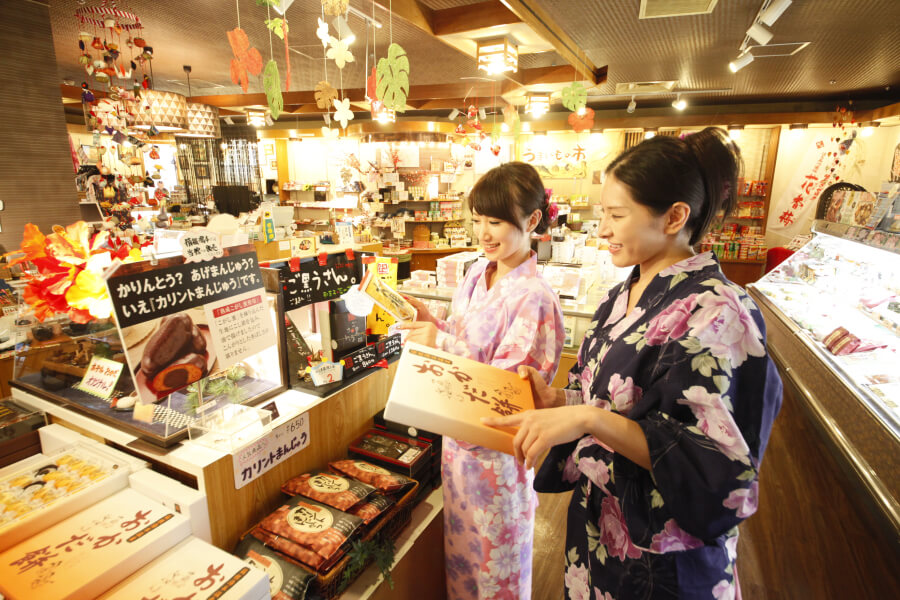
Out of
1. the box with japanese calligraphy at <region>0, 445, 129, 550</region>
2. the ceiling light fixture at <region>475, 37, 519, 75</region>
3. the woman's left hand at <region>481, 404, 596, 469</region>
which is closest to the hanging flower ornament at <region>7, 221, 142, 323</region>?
the box with japanese calligraphy at <region>0, 445, 129, 550</region>

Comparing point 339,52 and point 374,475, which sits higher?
point 339,52

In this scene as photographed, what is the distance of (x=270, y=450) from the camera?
146 centimetres

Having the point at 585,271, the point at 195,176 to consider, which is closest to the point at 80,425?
the point at 585,271

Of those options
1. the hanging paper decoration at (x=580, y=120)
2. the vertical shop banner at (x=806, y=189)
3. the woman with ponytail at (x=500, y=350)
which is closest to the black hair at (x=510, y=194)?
the woman with ponytail at (x=500, y=350)

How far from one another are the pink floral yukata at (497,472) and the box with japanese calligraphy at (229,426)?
67 cm

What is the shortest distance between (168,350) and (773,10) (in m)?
4.45

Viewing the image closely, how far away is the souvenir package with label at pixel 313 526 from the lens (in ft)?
4.35

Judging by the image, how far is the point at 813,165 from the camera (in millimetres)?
8203

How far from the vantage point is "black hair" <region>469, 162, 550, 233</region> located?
1.65 meters

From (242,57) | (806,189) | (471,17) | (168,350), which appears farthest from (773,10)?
(806,189)

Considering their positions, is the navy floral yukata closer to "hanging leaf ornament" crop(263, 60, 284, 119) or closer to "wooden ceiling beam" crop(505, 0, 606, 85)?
"hanging leaf ornament" crop(263, 60, 284, 119)

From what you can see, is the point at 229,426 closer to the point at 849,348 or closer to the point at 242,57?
the point at 242,57

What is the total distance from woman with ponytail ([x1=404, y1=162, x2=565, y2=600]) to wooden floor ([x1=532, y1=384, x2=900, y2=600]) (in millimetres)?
799

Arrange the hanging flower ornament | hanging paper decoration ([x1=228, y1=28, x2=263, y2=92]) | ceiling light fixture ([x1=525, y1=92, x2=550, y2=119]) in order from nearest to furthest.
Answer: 1. the hanging flower ornament
2. hanging paper decoration ([x1=228, y1=28, x2=263, y2=92])
3. ceiling light fixture ([x1=525, y1=92, x2=550, y2=119])
